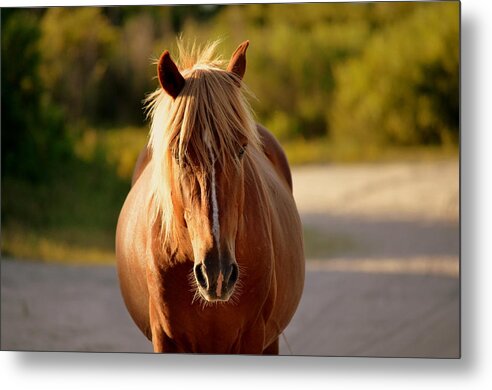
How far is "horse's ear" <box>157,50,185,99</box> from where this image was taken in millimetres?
2250

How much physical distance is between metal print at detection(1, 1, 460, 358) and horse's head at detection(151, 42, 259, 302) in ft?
1.12

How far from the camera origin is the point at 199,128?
2.19 meters

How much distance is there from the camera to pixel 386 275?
3334 mm

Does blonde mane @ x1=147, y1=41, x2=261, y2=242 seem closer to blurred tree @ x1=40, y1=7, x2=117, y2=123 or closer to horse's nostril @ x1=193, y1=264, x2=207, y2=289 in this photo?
horse's nostril @ x1=193, y1=264, x2=207, y2=289

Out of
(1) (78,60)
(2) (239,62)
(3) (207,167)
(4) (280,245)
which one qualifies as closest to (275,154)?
(4) (280,245)

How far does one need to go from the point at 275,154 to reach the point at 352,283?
700 millimetres

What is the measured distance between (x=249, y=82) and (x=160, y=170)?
134cm

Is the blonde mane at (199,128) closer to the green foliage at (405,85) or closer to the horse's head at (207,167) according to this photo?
the horse's head at (207,167)

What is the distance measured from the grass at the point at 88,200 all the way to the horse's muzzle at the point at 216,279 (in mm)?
1276

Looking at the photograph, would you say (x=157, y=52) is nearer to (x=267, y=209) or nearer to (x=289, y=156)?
(x=289, y=156)

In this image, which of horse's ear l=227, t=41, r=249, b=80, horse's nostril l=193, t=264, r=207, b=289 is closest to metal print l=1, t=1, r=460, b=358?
horse's ear l=227, t=41, r=249, b=80

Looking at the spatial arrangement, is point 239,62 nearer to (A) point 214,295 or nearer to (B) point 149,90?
(A) point 214,295

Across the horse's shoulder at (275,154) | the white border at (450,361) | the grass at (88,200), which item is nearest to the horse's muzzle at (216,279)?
the white border at (450,361)

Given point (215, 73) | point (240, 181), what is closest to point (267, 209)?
point (240, 181)
